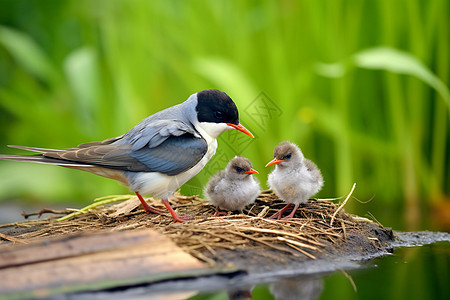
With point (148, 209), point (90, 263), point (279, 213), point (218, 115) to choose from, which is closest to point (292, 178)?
point (279, 213)

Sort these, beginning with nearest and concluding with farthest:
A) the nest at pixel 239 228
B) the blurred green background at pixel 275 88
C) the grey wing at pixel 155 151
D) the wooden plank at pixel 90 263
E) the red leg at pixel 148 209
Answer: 1. the wooden plank at pixel 90 263
2. the nest at pixel 239 228
3. the grey wing at pixel 155 151
4. the red leg at pixel 148 209
5. the blurred green background at pixel 275 88

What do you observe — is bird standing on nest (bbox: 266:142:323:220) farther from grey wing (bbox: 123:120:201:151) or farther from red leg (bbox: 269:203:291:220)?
grey wing (bbox: 123:120:201:151)

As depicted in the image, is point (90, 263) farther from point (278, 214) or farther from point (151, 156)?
point (278, 214)

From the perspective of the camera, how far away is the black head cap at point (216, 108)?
17.7 feet

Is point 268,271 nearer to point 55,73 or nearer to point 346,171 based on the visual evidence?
point 346,171

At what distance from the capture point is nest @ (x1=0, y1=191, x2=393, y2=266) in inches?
164

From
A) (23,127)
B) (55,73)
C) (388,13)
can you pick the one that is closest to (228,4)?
(388,13)

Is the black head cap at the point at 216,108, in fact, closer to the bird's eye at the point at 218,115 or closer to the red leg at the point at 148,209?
the bird's eye at the point at 218,115

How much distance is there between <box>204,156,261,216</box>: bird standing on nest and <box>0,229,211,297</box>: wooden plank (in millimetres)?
1215

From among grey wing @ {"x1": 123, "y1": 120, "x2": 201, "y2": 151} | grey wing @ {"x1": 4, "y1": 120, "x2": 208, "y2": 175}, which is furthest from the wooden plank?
grey wing @ {"x1": 123, "y1": 120, "x2": 201, "y2": 151}

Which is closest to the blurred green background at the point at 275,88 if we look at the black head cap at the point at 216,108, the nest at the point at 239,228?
the nest at the point at 239,228

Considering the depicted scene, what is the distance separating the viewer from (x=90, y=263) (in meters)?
3.66

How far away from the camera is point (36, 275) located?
3.53 metres

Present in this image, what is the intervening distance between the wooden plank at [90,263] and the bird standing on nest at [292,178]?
138 cm
